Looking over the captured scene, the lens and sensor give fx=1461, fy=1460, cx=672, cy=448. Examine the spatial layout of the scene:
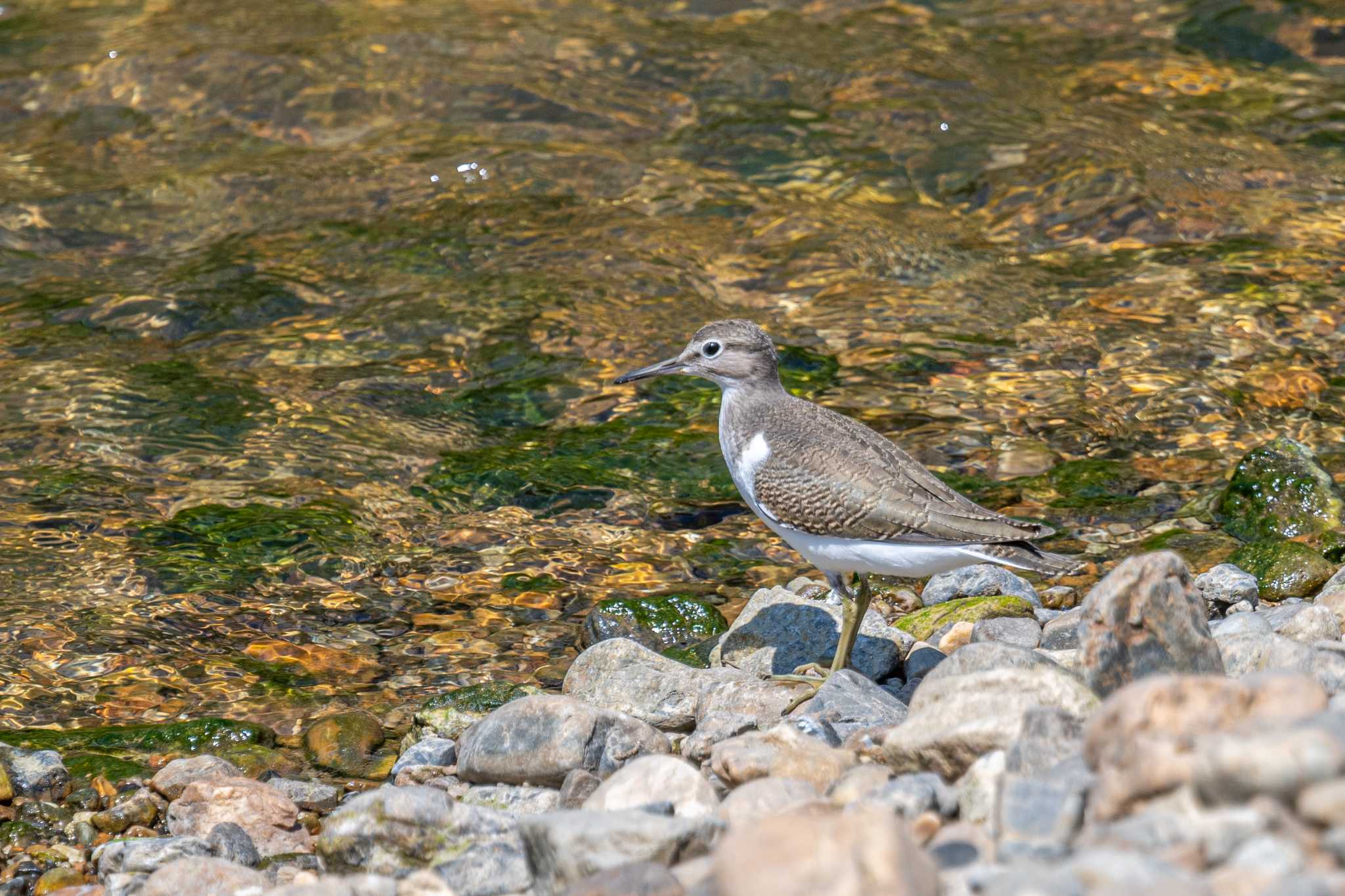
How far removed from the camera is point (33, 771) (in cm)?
669

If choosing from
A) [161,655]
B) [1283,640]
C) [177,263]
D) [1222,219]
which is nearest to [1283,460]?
[1283,640]

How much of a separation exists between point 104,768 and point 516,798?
200cm

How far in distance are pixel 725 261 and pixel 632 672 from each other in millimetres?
5388

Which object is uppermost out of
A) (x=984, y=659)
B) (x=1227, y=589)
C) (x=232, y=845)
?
(x=984, y=659)

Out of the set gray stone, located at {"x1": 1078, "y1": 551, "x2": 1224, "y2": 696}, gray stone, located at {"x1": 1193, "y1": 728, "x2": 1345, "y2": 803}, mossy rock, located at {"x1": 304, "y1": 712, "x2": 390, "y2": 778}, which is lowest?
mossy rock, located at {"x1": 304, "y1": 712, "x2": 390, "y2": 778}

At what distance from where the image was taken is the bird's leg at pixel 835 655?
7.05 m

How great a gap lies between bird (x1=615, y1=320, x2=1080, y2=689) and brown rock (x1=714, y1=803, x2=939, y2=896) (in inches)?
104

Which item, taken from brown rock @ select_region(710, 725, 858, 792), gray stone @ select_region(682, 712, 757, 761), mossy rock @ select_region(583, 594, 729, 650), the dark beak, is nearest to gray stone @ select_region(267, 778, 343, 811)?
gray stone @ select_region(682, 712, 757, 761)

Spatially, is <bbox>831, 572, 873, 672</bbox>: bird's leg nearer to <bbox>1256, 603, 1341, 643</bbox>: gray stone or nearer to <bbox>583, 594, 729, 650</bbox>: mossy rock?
<bbox>583, 594, 729, 650</bbox>: mossy rock

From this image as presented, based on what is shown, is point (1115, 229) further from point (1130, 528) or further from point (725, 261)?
point (1130, 528)

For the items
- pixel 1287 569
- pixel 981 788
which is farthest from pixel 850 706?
pixel 1287 569

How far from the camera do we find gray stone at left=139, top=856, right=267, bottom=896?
5.52 meters

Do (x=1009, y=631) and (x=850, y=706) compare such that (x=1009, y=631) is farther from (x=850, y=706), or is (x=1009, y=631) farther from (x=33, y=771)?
(x=33, y=771)

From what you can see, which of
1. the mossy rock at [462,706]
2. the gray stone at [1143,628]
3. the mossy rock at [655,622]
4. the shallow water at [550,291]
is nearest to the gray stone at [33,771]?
the shallow water at [550,291]
